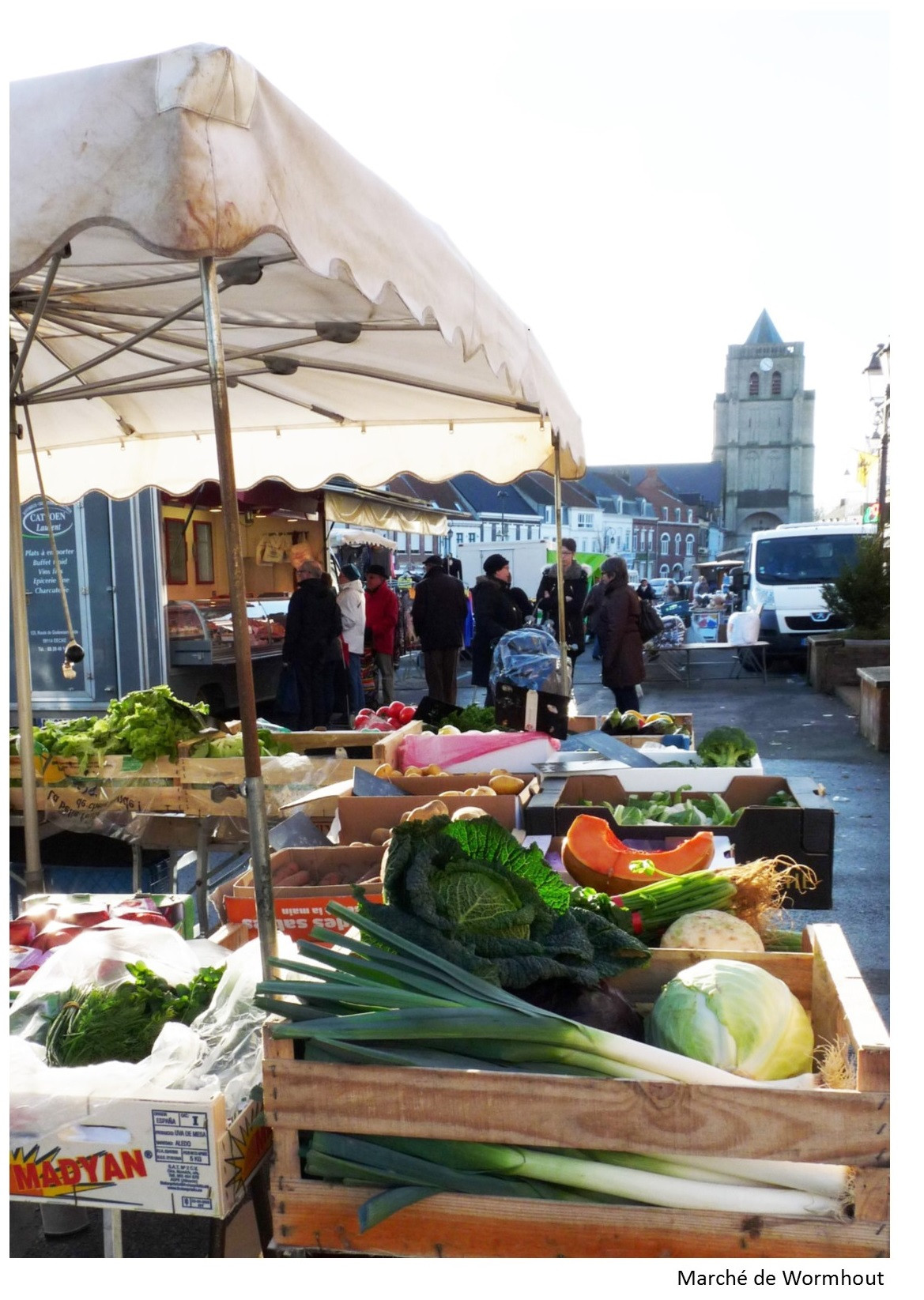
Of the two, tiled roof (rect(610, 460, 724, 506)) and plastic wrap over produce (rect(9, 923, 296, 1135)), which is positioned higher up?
tiled roof (rect(610, 460, 724, 506))

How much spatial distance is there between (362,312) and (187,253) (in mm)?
2002

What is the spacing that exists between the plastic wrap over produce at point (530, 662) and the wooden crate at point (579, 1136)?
3.08 metres

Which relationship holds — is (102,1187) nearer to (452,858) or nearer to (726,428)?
(452,858)

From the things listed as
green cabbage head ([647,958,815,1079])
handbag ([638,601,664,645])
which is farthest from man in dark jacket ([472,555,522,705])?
green cabbage head ([647,958,815,1079])

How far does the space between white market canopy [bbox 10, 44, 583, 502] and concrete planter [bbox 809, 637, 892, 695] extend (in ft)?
32.3

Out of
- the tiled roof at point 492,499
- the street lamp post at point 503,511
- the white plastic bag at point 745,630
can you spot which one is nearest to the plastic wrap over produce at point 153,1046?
the white plastic bag at point 745,630

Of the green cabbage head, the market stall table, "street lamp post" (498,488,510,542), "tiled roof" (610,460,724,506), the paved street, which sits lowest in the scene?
the paved street

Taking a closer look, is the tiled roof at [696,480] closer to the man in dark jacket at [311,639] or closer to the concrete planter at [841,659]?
the concrete planter at [841,659]

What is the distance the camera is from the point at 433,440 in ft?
18.8

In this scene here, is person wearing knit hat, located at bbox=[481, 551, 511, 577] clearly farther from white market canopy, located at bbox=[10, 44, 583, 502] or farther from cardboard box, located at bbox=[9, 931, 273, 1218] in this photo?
cardboard box, located at bbox=[9, 931, 273, 1218]

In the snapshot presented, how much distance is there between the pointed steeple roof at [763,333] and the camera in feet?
346

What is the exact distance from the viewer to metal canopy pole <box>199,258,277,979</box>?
1991 millimetres

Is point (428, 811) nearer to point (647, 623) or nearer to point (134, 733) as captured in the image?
point (134, 733)

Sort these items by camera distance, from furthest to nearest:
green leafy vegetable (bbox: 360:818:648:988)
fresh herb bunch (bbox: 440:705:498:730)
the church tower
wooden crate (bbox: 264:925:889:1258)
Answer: the church tower → fresh herb bunch (bbox: 440:705:498:730) → green leafy vegetable (bbox: 360:818:648:988) → wooden crate (bbox: 264:925:889:1258)
